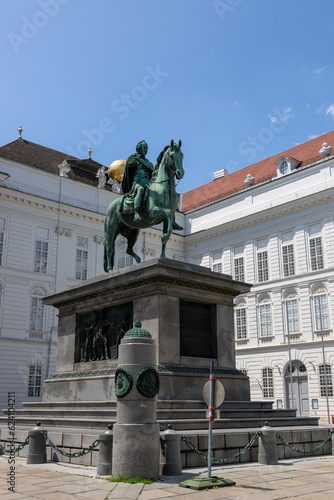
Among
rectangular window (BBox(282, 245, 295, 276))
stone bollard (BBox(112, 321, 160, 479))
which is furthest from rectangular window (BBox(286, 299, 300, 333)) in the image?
stone bollard (BBox(112, 321, 160, 479))

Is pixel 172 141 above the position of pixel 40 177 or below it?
below

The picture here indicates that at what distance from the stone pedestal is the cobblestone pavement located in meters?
2.78

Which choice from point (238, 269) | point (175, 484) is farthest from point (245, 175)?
point (175, 484)

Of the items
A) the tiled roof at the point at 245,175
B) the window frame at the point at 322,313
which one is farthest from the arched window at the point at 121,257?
the window frame at the point at 322,313

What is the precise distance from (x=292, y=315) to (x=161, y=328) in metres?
27.7

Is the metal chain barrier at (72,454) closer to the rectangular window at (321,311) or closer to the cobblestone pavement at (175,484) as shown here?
the cobblestone pavement at (175,484)

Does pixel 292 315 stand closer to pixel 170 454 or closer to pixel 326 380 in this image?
pixel 326 380

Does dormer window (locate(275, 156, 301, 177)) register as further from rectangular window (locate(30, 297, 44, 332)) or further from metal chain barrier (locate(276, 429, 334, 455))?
metal chain barrier (locate(276, 429, 334, 455))

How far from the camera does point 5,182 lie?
122 feet

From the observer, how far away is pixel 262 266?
134 ft

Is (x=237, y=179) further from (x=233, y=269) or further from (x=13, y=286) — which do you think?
(x=13, y=286)

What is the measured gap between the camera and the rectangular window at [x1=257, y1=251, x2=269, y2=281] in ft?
133

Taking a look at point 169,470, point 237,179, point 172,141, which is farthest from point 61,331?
point 237,179

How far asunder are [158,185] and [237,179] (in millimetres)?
36324
